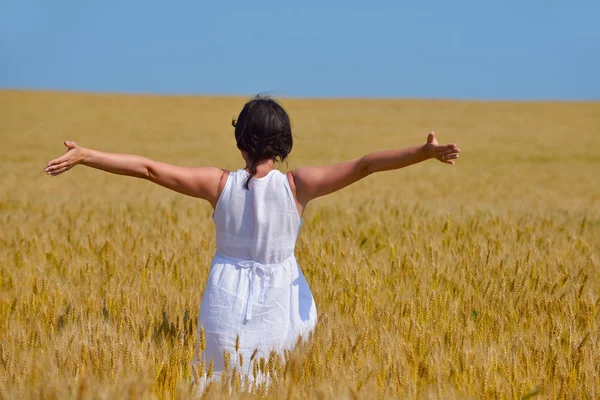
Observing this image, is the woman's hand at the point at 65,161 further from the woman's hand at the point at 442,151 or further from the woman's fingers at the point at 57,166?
the woman's hand at the point at 442,151

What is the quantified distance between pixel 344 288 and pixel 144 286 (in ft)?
3.31

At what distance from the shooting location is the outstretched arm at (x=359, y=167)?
2.45 m

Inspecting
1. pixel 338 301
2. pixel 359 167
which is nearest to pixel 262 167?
pixel 359 167

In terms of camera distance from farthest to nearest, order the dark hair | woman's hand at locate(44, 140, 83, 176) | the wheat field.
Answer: the dark hair → woman's hand at locate(44, 140, 83, 176) → the wheat field

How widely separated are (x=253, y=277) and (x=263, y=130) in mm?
556

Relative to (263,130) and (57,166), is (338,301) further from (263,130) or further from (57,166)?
(57,166)

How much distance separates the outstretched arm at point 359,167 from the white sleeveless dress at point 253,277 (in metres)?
0.06

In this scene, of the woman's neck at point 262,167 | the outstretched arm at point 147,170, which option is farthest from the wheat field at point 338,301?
the woman's neck at point 262,167

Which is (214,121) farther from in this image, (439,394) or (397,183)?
(439,394)

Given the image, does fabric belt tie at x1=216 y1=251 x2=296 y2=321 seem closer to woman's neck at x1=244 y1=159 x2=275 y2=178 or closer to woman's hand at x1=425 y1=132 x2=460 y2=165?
woman's neck at x1=244 y1=159 x2=275 y2=178

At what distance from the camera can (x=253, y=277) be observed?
2.72 meters

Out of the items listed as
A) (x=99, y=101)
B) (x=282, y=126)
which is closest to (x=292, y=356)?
(x=282, y=126)

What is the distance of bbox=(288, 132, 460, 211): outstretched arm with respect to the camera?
245 centimetres

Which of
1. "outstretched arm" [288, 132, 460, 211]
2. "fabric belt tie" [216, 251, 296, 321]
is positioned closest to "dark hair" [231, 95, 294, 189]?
"outstretched arm" [288, 132, 460, 211]
